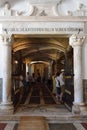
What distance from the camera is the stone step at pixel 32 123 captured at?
24.8 feet

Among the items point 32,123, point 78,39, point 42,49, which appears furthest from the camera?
point 42,49

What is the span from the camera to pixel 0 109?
31.7 ft

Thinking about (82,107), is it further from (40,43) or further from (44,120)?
(40,43)

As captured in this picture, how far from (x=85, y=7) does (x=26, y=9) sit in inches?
77.7

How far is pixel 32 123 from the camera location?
8094 millimetres

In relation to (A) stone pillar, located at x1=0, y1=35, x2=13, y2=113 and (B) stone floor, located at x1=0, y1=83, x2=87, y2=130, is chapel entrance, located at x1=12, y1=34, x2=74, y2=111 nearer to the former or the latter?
(A) stone pillar, located at x1=0, y1=35, x2=13, y2=113

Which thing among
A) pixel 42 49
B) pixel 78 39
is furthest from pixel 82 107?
pixel 42 49

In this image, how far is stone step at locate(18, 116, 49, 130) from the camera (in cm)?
755

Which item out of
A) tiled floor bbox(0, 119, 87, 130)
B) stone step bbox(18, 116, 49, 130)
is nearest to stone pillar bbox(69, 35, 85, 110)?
tiled floor bbox(0, 119, 87, 130)

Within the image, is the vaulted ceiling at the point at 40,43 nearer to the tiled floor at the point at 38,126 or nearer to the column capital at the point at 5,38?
the column capital at the point at 5,38

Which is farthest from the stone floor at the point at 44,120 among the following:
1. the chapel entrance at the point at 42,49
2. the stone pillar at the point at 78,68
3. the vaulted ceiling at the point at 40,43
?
the vaulted ceiling at the point at 40,43

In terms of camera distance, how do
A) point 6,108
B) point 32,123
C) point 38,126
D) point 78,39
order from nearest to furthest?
point 38,126
point 32,123
point 6,108
point 78,39

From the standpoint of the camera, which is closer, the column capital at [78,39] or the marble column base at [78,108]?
the marble column base at [78,108]

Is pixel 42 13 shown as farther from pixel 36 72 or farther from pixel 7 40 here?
pixel 36 72
